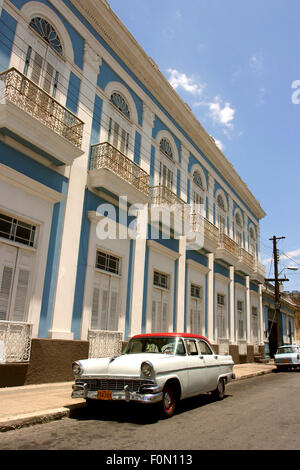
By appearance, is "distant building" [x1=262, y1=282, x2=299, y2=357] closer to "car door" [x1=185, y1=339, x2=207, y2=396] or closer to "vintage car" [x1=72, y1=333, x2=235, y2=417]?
"car door" [x1=185, y1=339, x2=207, y2=396]

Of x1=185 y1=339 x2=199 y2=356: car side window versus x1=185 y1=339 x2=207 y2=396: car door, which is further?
x1=185 y1=339 x2=199 y2=356: car side window

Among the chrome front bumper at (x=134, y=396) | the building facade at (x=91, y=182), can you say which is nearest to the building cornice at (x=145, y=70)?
the building facade at (x=91, y=182)

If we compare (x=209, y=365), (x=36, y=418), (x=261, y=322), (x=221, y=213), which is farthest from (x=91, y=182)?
(x=261, y=322)

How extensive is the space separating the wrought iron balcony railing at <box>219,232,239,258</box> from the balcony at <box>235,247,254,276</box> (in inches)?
25.2

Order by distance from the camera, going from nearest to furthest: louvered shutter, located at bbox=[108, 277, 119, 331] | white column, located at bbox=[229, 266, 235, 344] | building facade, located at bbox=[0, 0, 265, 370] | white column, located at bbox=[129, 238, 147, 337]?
building facade, located at bbox=[0, 0, 265, 370] → louvered shutter, located at bbox=[108, 277, 119, 331] → white column, located at bbox=[129, 238, 147, 337] → white column, located at bbox=[229, 266, 235, 344]

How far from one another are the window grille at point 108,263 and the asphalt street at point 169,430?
492 centimetres

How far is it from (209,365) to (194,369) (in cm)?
79

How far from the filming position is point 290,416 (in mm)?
6168

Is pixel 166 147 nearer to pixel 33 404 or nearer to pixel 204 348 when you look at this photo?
pixel 204 348

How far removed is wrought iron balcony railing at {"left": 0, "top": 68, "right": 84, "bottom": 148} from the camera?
8258 mm

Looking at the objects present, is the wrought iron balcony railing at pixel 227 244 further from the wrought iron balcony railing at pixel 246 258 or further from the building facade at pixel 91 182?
the wrought iron balcony railing at pixel 246 258

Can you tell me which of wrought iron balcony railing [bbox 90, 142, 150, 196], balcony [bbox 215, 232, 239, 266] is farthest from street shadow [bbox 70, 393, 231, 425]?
balcony [bbox 215, 232, 239, 266]
